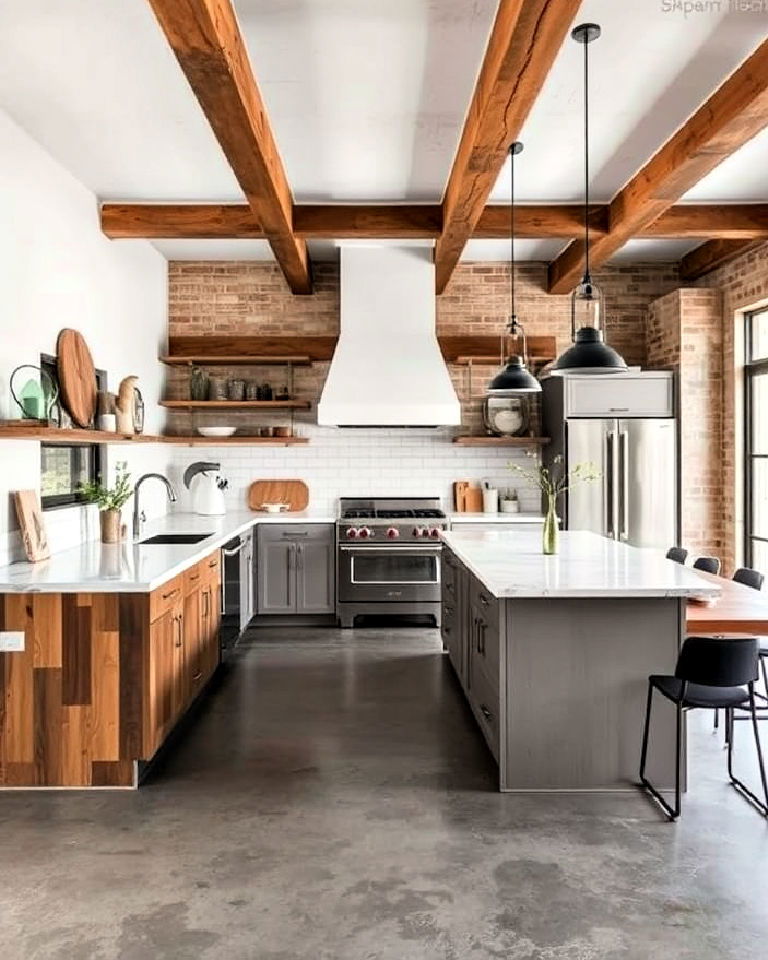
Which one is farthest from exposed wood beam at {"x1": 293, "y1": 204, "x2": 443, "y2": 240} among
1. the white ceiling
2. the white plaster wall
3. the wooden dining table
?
the wooden dining table

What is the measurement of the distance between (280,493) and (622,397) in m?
3.17

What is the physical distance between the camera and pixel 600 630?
12.1ft

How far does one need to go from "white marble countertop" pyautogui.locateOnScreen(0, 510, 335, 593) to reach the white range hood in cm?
158

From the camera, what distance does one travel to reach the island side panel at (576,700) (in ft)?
12.0

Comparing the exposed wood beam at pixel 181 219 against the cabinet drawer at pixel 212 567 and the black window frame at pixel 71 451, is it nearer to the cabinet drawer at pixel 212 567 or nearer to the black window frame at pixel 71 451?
the black window frame at pixel 71 451

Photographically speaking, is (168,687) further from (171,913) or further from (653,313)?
(653,313)

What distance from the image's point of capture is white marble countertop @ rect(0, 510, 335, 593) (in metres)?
3.66

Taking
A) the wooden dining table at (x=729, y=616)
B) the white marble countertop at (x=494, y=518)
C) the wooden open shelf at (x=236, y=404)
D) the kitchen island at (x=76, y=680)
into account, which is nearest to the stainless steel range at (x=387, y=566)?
the white marble countertop at (x=494, y=518)

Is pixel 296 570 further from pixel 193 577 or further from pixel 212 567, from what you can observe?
pixel 193 577

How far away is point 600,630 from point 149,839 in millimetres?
2025

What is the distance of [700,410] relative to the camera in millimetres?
7074

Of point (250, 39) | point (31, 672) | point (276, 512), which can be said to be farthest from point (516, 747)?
point (276, 512)

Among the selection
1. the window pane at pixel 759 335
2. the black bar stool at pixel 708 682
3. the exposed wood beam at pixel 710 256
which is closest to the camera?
the black bar stool at pixel 708 682

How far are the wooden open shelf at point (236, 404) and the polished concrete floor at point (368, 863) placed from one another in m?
3.64
